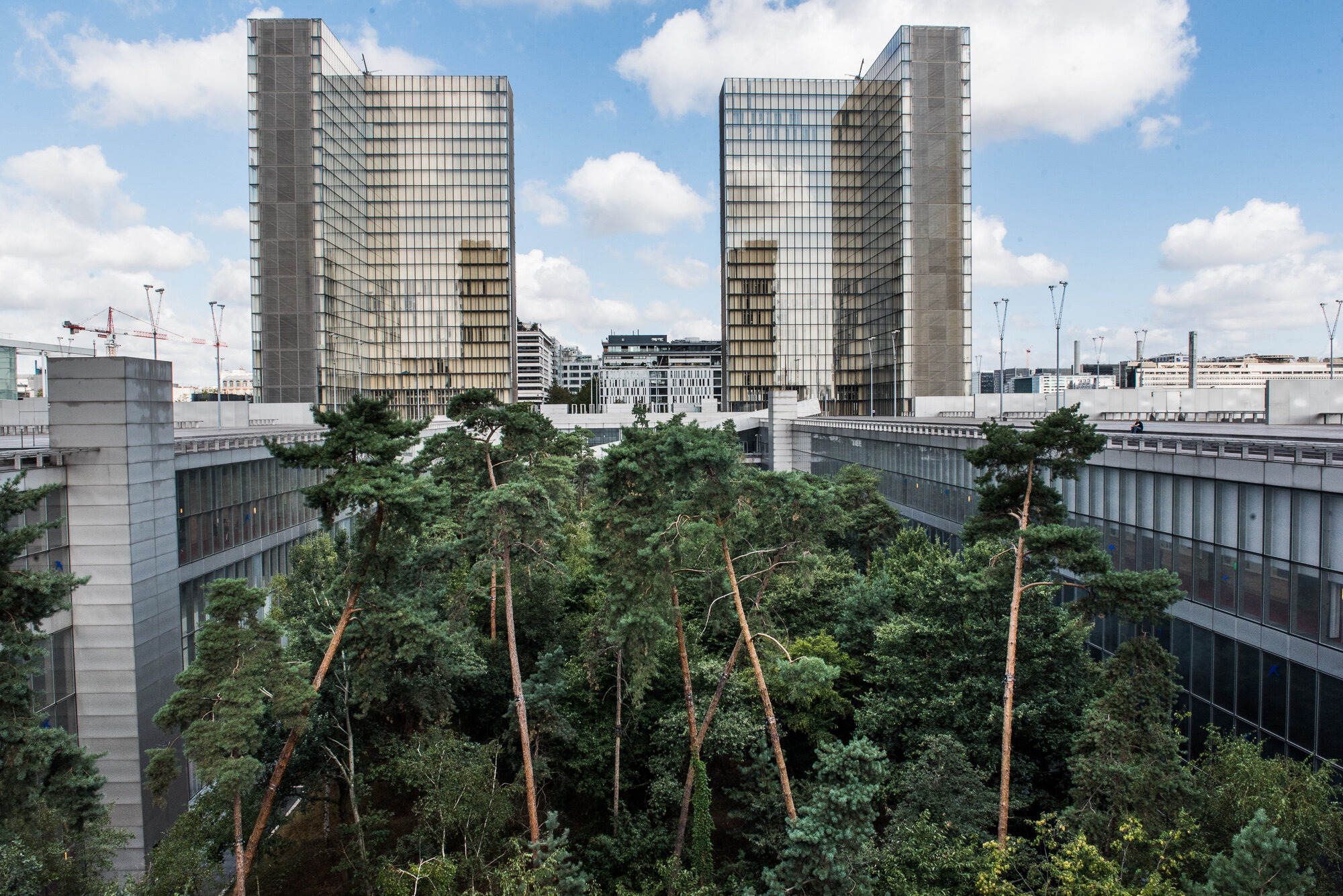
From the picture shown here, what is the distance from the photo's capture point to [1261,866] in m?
12.6

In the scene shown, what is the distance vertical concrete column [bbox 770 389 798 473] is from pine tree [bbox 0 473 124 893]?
229 ft

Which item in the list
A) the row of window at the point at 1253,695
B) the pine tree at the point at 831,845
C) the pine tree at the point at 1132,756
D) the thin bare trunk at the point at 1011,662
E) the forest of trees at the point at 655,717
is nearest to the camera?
the pine tree at the point at 1132,756

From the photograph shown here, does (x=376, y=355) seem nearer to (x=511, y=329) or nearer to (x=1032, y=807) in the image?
(x=511, y=329)

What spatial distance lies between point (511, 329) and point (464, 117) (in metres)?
37.0

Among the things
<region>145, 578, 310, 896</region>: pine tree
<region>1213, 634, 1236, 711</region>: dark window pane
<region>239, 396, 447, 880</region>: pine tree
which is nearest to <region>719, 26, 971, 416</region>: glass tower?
<region>1213, 634, 1236, 711</region>: dark window pane

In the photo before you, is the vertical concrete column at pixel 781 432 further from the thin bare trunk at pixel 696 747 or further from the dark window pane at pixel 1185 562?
the thin bare trunk at pixel 696 747

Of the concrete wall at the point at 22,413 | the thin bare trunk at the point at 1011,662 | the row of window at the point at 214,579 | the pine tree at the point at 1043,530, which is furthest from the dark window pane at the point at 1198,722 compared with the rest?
the concrete wall at the point at 22,413

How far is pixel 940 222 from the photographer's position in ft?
408

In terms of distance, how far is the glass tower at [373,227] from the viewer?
115812 mm

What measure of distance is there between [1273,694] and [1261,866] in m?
11.0

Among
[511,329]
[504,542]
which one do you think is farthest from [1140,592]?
[511,329]

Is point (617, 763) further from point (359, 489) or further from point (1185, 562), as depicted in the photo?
point (1185, 562)

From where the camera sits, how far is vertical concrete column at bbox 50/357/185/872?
23.3 m

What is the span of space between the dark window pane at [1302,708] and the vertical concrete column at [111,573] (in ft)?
108
